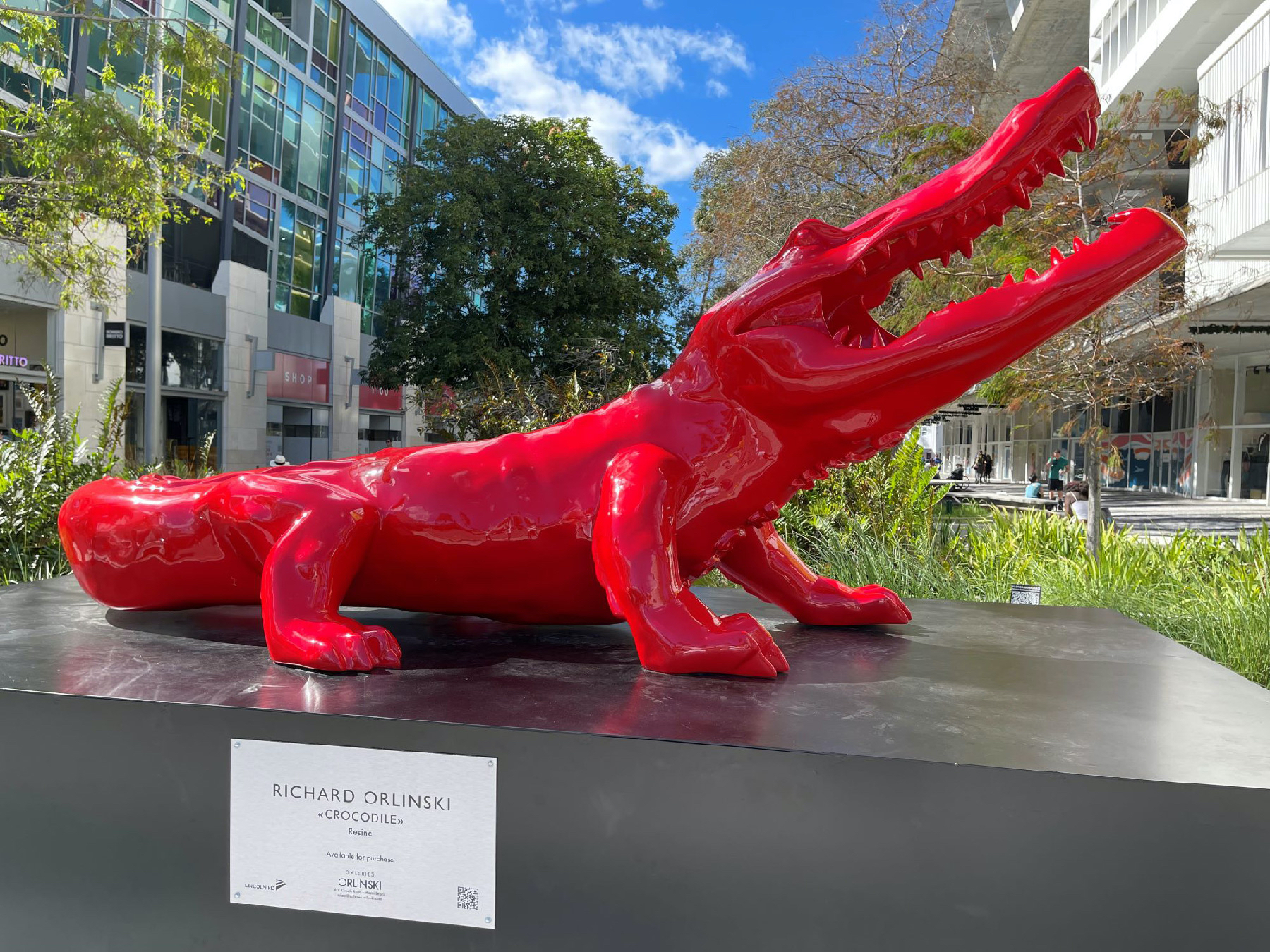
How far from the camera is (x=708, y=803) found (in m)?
1.33

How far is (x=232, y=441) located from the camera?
2119 cm

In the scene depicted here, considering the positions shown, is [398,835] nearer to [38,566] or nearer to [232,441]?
[38,566]

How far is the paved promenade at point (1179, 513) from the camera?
12817 millimetres

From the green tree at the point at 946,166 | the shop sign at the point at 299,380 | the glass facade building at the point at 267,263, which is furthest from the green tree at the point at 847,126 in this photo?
the shop sign at the point at 299,380

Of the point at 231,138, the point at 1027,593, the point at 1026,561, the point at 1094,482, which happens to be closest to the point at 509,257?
the point at 231,138

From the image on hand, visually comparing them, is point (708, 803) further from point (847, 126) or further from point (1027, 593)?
point (847, 126)

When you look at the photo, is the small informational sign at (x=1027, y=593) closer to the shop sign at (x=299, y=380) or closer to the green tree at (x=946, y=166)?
the green tree at (x=946, y=166)

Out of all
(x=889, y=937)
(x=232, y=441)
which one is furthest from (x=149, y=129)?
(x=232, y=441)

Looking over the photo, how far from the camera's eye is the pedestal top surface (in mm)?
1336

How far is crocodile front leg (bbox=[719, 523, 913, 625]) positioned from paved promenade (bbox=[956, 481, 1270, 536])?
9594 mm

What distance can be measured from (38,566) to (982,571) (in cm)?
614

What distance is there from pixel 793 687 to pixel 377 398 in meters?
29.0

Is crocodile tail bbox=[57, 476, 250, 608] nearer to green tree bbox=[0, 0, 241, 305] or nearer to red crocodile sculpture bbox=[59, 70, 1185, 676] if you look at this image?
red crocodile sculpture bbox=[59, 70, 1185, 676]

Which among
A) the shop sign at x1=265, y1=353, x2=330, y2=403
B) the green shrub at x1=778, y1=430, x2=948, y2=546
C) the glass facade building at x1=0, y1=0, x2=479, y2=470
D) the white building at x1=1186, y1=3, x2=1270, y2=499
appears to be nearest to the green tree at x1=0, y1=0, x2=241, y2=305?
the glass facade building at x1=0, y1=0, x2=479, y2=470
